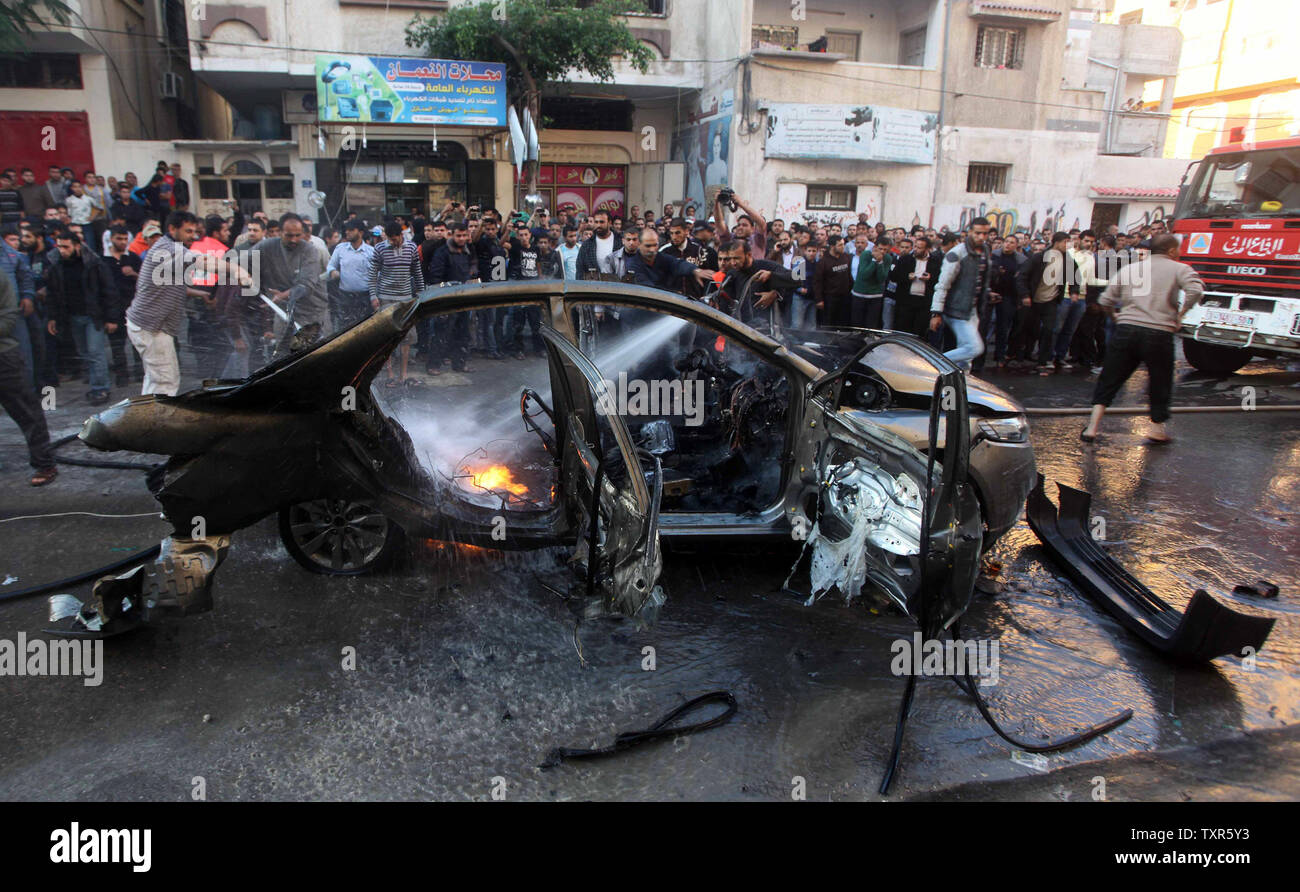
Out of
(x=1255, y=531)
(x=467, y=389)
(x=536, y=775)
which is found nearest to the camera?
(x=536, y=775)

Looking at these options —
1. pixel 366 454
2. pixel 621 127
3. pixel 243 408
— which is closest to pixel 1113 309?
pixel 366 454

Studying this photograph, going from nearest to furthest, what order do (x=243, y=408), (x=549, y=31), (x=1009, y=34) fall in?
(x=243, y=408), (x=549, y=31), (x=1009, y=34)

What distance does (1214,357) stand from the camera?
1055 cm

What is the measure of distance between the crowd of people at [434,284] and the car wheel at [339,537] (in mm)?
797

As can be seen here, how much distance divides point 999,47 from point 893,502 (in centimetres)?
2139

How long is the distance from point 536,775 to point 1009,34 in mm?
23438

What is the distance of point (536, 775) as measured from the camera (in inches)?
114

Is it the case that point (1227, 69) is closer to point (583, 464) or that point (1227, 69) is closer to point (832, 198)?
point (832, 198)

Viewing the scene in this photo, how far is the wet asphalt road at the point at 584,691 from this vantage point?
2904 mm

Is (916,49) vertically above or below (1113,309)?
A: above

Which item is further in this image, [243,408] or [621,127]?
[621,127]

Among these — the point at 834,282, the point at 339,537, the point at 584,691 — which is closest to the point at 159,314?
the point at 339,537

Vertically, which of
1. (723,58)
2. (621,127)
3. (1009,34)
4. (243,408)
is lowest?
(243,408)
